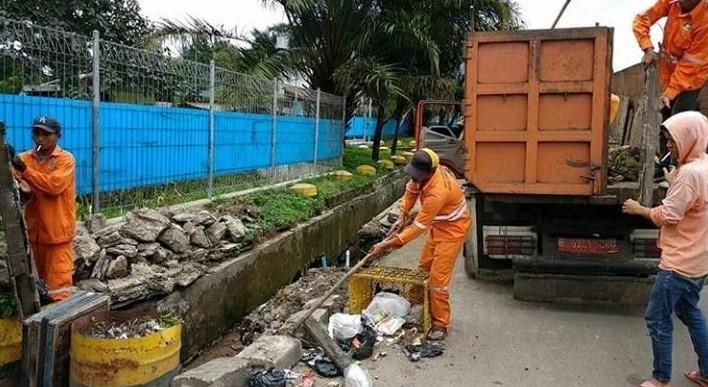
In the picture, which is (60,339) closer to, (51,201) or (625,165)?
(51,201)

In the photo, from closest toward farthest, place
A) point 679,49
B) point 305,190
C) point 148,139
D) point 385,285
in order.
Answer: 1. point 679,49
2. point 385,285
3. point 148,139
4. point 305,190

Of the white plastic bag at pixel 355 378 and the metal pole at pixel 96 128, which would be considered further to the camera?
the metal pole at pixel 96 128

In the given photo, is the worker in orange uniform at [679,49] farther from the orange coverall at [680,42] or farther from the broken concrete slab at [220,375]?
the broken concrete slab at [220,375]

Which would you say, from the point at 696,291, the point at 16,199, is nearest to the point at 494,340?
the point at 696,291

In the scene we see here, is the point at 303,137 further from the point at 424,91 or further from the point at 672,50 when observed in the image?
the point at 672,50

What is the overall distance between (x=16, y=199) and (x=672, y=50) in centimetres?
510

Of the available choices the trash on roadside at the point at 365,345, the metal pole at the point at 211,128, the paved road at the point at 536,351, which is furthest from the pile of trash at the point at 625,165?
the metal pole at the point at 211,128

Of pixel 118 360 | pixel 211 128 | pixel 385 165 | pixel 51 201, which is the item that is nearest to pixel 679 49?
pixel 118 360

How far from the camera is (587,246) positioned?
16.9 feet

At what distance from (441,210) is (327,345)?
4.49 feet

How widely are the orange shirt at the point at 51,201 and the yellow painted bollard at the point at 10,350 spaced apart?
0.61 m

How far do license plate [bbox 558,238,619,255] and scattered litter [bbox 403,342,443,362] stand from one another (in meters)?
1.66

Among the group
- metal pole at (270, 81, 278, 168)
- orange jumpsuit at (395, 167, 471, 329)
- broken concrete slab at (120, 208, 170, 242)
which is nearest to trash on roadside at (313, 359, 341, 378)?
orange jumpsuit at (395, 167, 471, 329)

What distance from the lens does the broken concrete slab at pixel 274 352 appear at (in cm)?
376
